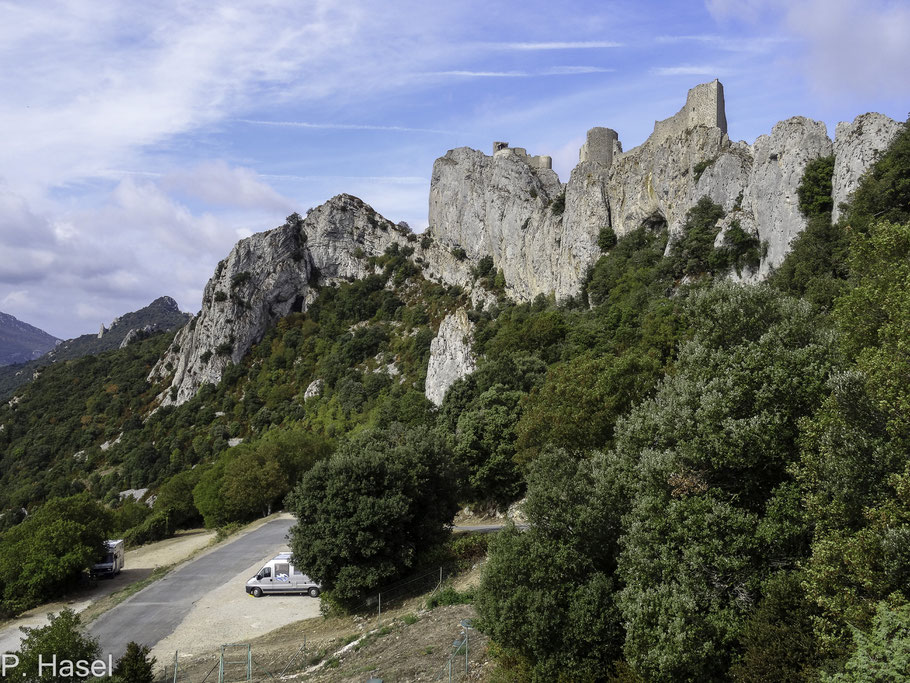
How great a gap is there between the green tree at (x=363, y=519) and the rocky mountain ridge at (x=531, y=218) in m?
27.1

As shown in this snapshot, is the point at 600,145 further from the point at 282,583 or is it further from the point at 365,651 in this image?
the point at 365,651

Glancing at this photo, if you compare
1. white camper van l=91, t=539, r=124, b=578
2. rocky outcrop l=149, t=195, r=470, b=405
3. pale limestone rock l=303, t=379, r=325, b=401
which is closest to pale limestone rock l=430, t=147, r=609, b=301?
rocky outcrop l=149, t=195, r=470, b=405

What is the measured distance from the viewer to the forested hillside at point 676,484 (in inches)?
352

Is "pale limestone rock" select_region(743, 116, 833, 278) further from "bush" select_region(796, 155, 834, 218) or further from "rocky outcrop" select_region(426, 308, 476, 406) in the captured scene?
"rocky outcrop" select_region(426, 308, 476, 406)

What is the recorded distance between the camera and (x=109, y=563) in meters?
28.8

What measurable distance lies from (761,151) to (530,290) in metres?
30.4

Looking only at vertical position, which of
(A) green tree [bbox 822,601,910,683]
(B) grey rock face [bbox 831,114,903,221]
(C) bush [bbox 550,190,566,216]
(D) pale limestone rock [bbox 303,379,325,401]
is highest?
(C) bush [bbox 550,190,566,216]

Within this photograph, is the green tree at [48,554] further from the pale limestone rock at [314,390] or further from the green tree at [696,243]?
the pale limestone rock at [314,390]

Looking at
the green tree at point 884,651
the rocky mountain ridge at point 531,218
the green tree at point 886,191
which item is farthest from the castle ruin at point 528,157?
the green tree at point 884,651

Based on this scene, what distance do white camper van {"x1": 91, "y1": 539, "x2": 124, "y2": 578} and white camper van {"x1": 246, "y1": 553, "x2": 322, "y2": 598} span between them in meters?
11.5

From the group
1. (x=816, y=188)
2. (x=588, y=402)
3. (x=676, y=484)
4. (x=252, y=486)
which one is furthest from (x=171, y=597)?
(x=816, y=188)

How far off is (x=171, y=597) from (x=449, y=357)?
Answer: 3117cm

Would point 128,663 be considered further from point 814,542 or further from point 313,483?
point 814,542

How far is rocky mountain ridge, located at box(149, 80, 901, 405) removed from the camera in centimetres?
3769
